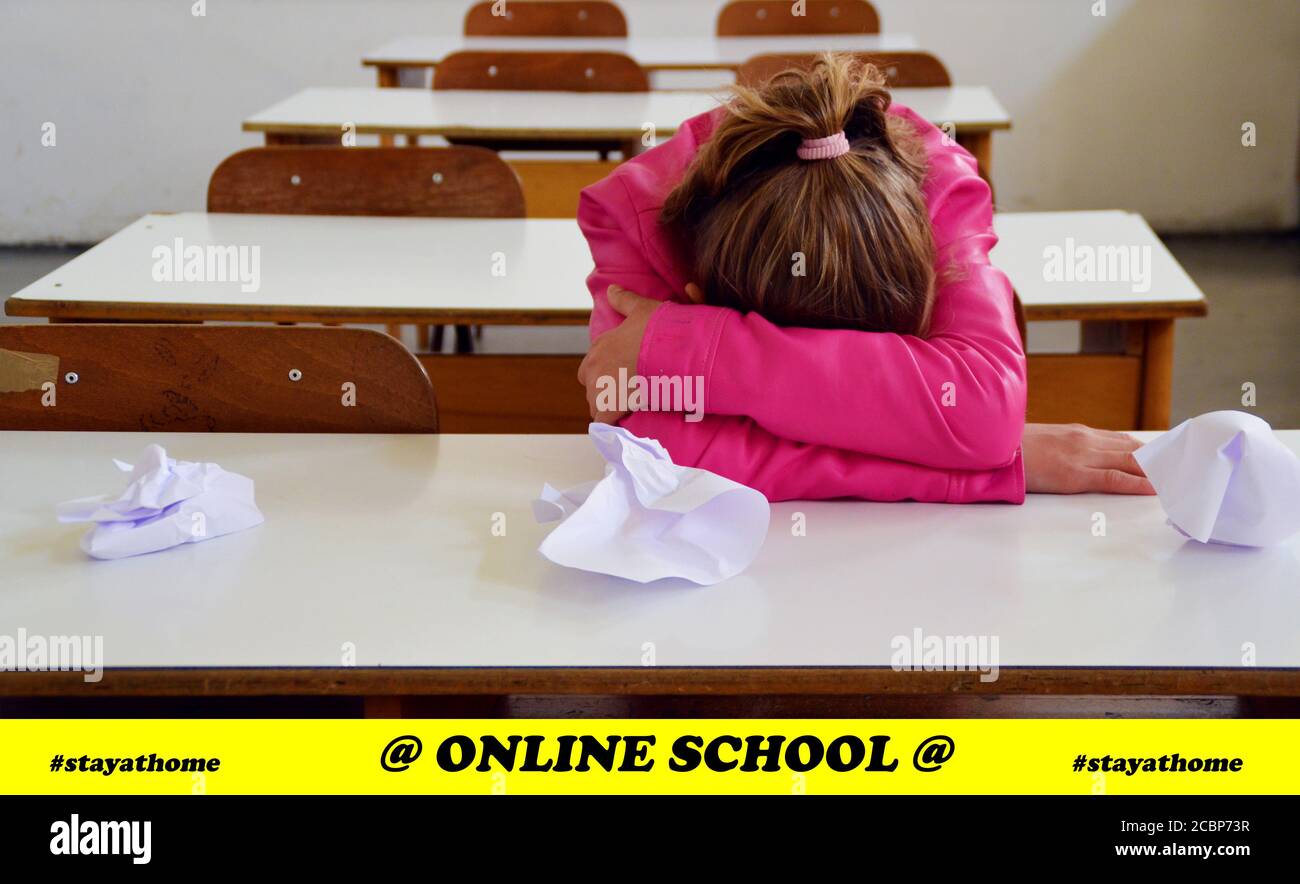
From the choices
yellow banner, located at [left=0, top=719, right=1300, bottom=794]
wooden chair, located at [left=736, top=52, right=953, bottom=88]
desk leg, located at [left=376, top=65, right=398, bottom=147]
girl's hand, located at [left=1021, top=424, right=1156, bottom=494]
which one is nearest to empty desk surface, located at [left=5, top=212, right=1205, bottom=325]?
girl's hand, located at [left=1021, top=424, right=1156, bottom=494]

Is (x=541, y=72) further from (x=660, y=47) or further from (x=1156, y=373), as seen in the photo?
(x=1156, y=373)

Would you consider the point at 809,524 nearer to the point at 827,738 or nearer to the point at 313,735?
the point at 827,738

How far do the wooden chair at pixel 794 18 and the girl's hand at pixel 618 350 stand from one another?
2.84 meters

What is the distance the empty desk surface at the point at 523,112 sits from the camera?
2.92 meters

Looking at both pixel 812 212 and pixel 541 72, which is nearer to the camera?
pixel 812 212

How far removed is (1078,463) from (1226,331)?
2939mm

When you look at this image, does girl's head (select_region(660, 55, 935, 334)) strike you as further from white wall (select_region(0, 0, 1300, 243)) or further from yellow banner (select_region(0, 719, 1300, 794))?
white wall (select_region(0, 0, 1300, 243))

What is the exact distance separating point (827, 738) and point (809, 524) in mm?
229

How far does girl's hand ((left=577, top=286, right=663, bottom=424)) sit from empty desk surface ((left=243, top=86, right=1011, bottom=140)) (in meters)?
1.61

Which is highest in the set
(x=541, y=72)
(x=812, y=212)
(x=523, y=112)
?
(x=541, y=72)

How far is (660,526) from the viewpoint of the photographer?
109 cm

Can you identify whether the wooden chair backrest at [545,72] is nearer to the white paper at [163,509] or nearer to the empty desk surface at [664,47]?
the empty desk surface at [664,47]

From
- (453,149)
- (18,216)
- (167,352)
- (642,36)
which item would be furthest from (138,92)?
(167,352)

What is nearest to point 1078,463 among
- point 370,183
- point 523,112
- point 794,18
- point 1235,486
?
point 1235,486
